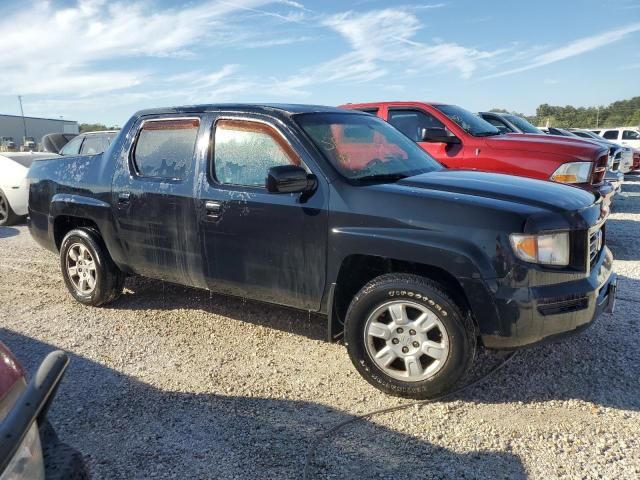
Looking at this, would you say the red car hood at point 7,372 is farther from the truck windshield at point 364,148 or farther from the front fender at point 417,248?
the truck windshield at point 364,148

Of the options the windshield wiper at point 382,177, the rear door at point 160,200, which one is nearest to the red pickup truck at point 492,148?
the windshield wiper at point 382,177

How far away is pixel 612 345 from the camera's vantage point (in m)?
3.96

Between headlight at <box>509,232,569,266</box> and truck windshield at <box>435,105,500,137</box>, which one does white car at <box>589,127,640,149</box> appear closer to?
truck windshield at <box>435,105,500,137</box>

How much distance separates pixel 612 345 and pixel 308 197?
2.61 m

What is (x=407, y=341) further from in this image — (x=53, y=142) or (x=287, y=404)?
(x=53, y=142)

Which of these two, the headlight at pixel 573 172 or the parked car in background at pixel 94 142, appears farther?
the parked car in background at pixel 94 142

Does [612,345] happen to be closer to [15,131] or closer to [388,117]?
[388,117]

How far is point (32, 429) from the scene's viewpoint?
58.7 inches

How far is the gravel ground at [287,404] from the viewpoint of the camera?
264 cm

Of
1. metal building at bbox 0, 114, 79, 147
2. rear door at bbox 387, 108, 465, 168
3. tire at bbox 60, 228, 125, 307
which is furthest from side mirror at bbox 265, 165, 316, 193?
metal building at bbox 0, 114, 79, 147

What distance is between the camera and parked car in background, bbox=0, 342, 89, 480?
123cm

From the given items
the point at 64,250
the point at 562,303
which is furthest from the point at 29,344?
the point at 562,303

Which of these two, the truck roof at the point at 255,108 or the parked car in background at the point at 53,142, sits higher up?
the truck roof at the point at 255,108

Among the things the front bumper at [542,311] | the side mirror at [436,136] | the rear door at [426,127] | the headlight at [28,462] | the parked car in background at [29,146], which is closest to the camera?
the headlight at [28,462]
